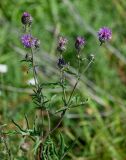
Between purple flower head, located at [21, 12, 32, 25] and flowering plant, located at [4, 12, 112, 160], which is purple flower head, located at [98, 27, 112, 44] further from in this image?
purple flower head, located at [21, 12, 32, 25]

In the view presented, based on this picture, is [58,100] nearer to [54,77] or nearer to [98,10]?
[54,77]

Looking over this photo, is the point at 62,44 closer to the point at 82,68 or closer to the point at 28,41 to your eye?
the point at 28,41

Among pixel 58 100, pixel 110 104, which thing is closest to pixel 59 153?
pixel 58 100

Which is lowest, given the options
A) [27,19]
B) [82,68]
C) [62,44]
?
[62,44]

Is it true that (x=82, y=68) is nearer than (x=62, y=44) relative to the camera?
No

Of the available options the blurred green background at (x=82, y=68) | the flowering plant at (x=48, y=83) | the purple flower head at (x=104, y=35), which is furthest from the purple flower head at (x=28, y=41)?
the blurred green background at (x=82, y=68)

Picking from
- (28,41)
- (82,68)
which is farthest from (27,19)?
(82,68)

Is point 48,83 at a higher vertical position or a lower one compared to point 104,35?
lower

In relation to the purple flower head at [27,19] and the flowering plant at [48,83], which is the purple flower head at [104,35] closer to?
the flowering plant at [48,83]
